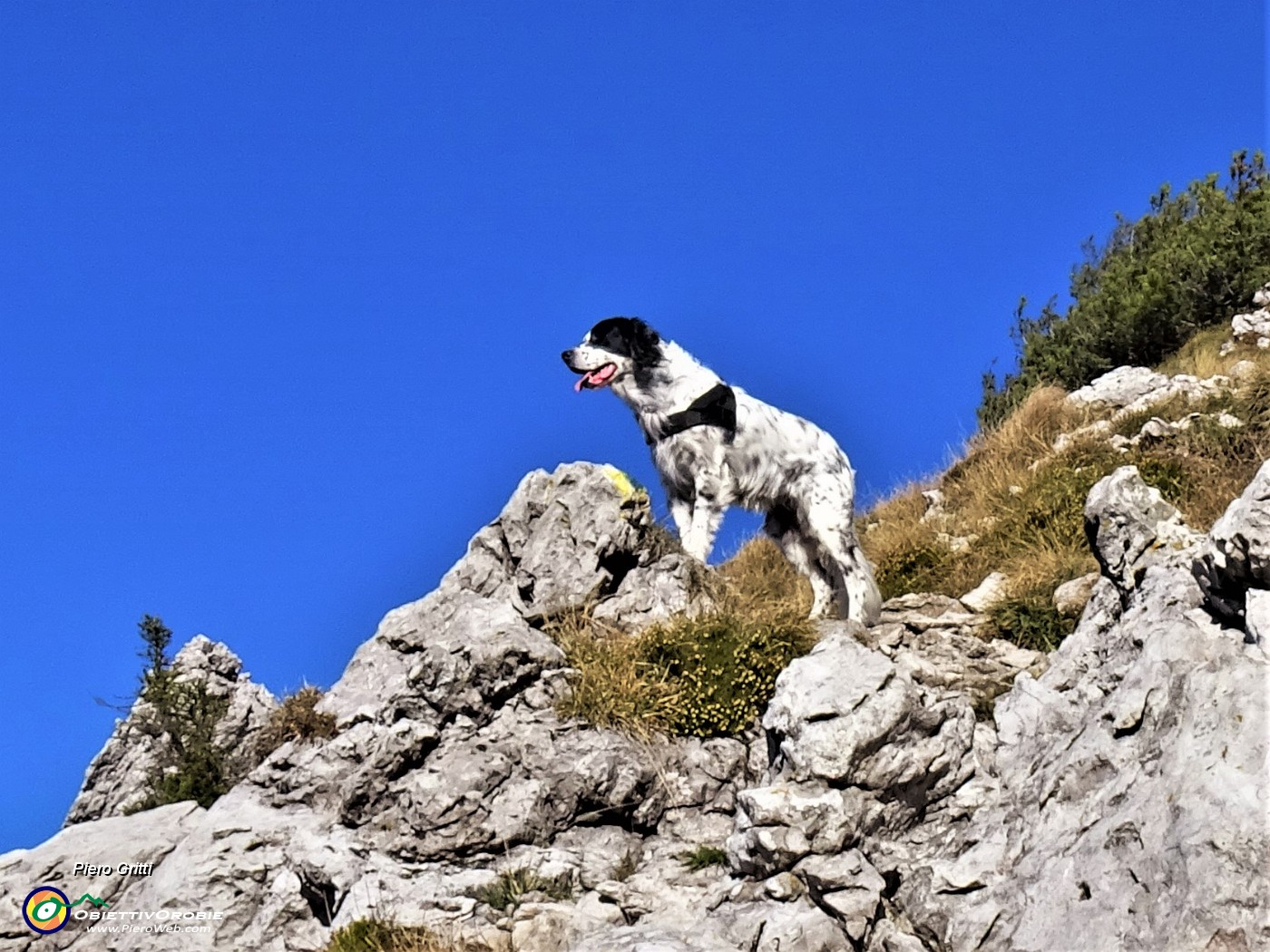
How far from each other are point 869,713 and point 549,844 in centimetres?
239

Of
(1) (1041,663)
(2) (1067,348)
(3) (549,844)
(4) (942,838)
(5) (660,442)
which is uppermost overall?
(2) (1067,348)

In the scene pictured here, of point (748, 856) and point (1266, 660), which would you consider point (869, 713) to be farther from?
point (1266, 660)

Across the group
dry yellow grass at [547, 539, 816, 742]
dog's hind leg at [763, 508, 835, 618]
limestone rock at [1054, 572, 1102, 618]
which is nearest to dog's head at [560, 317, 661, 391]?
dog's hind leg at [763, 508, 835, 618]

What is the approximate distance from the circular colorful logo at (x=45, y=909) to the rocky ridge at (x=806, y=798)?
8 cm

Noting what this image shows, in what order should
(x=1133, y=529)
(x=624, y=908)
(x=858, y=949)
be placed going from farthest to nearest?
(x=1133, y=529) → (x=624, y=908) → (x=858, y=949)

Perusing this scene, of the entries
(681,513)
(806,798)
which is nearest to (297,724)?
(681,513)

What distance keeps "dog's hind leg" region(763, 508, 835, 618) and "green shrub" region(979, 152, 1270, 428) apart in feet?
35.3

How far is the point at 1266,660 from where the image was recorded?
479 cm

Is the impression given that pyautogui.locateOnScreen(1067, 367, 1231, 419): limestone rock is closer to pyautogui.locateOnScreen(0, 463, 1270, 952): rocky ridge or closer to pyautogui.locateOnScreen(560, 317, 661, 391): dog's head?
pyautogui.locateOnScreen(0, 463, 1270, 952): rocky ridge

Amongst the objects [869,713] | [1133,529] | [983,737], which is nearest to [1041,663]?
[1133,529]

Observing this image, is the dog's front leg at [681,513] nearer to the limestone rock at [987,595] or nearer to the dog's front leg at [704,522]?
the dog's front leg at [704,522]

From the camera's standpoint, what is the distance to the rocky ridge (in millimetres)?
4750

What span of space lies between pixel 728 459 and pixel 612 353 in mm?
1410

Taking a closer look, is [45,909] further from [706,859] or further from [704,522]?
[704,522]
